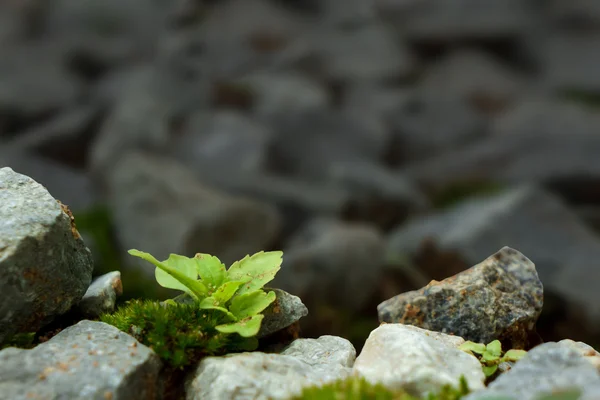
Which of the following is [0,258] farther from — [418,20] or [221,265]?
[418,20]

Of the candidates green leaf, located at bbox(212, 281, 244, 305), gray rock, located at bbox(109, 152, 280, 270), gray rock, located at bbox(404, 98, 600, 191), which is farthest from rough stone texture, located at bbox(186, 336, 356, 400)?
gray rock, located at bbox(404, 98, 600, 191)

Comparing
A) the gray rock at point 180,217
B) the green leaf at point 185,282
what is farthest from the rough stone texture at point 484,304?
the gray rock at point 180,217

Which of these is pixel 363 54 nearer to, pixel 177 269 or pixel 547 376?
pixel 177 269

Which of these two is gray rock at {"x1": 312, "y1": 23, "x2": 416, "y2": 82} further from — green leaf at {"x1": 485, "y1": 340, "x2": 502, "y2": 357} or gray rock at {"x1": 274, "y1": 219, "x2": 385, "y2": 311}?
green leaf at {"x1": 485, "y1": 340, "x2": 502, "y2": 357}

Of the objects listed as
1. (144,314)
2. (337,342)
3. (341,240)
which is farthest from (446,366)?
(341,240)

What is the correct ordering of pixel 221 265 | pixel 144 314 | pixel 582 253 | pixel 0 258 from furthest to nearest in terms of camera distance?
pixel 582 253
pixel 221 265
pixel 144 314
pixel 0 258

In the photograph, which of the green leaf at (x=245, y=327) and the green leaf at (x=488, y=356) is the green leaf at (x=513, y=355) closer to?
the green leaf at (x=488, y=356)

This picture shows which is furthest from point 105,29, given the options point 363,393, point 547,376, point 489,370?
point 547,376
